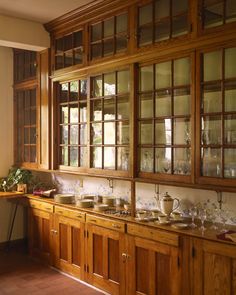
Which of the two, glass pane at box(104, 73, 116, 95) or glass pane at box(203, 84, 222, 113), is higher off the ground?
glass pane at box(104, 73, 116, 95)

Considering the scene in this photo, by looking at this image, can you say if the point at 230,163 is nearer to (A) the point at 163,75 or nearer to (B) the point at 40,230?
(A) the point at 163,75

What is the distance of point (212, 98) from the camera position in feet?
9.48

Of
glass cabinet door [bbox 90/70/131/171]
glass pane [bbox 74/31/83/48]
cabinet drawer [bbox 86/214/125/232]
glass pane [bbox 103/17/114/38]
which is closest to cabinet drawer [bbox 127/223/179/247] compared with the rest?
cabinet drawer [bbox 86/214/125/232]

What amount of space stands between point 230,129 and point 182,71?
2.13 ft

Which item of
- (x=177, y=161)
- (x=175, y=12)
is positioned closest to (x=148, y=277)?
(x=177, y=161)

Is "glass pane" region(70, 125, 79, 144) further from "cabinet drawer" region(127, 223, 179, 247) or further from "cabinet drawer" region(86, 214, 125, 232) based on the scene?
"cabinet drawer" region(127, 223, 179, 247)

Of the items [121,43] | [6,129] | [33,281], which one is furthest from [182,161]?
[6,129]

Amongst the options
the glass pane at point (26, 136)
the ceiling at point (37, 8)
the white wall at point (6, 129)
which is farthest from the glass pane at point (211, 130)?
the white wall at point (6, 129)

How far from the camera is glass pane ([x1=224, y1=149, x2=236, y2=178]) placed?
2.75m

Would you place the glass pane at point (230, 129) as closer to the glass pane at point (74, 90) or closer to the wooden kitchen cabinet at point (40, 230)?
the glass pane at point (74, 90)

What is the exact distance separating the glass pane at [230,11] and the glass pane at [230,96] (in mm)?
454

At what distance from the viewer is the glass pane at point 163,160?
→ 126 inches

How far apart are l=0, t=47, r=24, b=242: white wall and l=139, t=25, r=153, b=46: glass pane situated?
2.47 m

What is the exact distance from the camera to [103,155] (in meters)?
3.85
